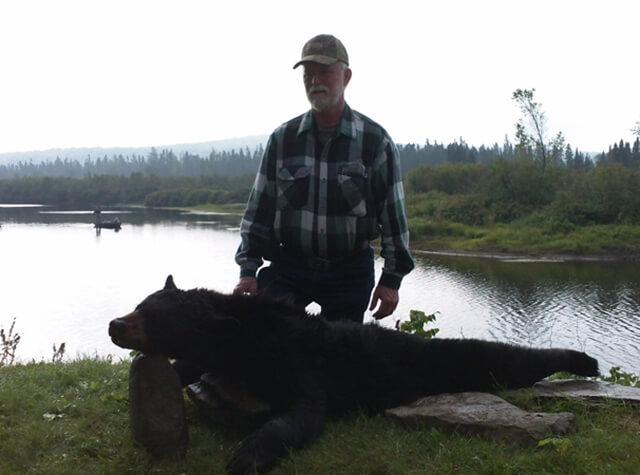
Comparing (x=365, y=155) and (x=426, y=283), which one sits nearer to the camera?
(x=365, y=155)

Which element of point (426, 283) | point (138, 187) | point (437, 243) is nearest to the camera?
point (426, 283)

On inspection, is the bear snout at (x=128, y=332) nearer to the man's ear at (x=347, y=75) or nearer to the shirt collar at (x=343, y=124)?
the shirt collar at (x=343, y=124)

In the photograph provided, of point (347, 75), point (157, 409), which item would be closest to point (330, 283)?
point (347, 75)

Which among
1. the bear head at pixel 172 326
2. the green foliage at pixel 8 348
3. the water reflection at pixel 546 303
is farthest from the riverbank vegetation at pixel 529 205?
the bear head at pixel 172 326

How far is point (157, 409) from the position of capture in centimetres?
328

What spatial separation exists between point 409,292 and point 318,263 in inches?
990

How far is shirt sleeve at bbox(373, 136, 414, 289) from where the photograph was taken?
4438mm

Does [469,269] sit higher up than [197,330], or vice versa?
[197,330]

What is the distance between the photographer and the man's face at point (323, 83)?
417cm

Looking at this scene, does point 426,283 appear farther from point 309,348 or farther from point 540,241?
point 309,348

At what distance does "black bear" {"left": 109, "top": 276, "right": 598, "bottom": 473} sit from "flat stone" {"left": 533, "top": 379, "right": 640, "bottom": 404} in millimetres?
97

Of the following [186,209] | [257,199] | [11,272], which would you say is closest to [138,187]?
[186,209]

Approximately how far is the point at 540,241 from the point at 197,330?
43.5 m

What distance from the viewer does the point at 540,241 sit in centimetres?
4347
